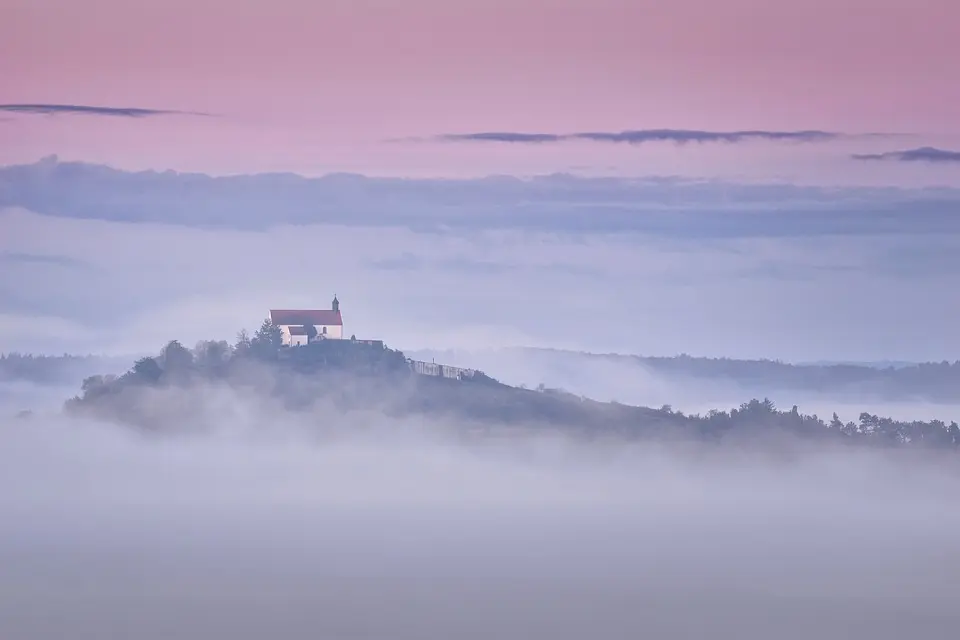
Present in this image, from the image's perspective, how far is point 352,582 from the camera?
639 inches

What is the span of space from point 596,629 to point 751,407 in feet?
10.0

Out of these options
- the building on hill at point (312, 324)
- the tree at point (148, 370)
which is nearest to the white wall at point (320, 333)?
the building on hill at point (312, 324)

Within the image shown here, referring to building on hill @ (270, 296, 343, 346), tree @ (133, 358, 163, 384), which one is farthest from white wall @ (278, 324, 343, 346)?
tree @ (133, 358, 163, 384)

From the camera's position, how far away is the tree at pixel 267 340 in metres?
15.4

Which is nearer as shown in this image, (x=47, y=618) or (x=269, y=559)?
(x=47, y=618)

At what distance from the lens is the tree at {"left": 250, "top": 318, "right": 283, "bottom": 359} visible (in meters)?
15.4

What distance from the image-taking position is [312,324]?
1530 cm

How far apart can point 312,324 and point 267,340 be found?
0.59 m

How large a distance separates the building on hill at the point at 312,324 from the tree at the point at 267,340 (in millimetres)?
94

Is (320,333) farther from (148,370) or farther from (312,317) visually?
(148,370)

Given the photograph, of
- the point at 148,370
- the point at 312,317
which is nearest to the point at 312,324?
the point at 312,317

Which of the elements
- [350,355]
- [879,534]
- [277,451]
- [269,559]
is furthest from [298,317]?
[879,534]

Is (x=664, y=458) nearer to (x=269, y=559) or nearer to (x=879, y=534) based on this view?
(x=879, y=534)

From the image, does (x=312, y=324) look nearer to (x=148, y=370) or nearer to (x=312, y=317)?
(x=312, y=317)
